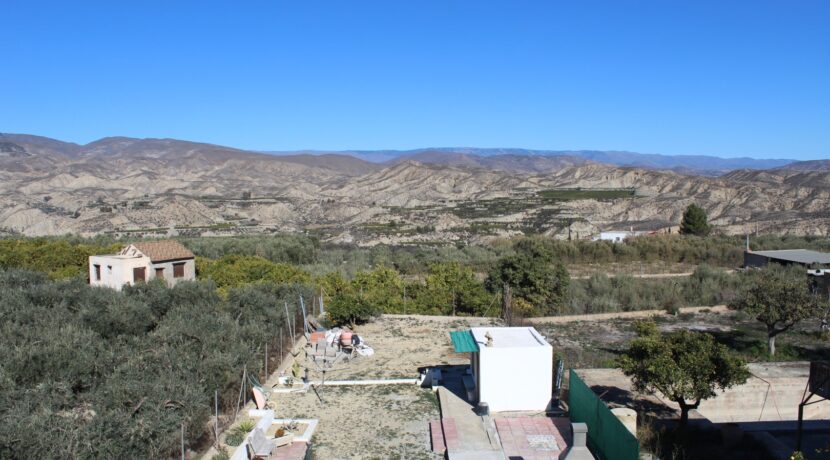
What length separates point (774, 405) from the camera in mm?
14828

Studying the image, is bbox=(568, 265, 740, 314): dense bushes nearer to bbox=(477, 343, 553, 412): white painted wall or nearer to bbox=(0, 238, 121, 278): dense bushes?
bbox=(477, 343, 553, 412): white painted wall

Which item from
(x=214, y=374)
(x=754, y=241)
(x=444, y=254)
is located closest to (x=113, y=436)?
(x=214, y=374)

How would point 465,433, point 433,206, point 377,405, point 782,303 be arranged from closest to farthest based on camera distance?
1. point 465,433
2. point 377,405
3. point 782,303
4. point 433,206

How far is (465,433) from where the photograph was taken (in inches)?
487

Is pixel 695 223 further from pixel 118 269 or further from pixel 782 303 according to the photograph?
pixel 118 269

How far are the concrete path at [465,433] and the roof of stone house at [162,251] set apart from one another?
17.1m

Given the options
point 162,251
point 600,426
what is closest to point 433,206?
point 162,251

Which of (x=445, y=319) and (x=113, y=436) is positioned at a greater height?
(x=113, y=436)

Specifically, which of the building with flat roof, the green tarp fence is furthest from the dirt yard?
the building with flat roof

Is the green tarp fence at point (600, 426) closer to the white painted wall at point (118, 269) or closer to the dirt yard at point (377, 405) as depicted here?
A: the dirt yard at point (377, 405)

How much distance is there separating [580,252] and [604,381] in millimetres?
30344

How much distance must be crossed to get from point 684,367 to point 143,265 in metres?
22.0

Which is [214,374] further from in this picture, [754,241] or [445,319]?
[754,241]

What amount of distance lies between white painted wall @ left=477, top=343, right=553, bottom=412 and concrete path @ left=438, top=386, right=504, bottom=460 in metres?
0.61
